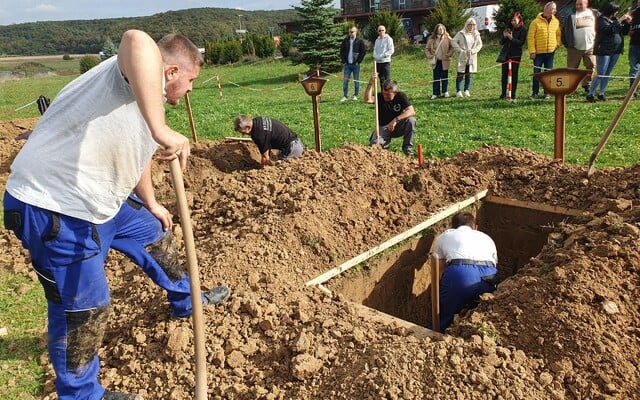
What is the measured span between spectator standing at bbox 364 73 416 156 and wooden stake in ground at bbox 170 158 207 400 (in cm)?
555

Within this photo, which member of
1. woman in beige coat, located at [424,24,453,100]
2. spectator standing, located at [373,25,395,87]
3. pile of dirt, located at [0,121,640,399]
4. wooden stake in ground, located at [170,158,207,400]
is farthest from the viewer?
spectator standing, located at [373,25,395,87]

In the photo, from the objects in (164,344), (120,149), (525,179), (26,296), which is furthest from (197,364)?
(525,179)

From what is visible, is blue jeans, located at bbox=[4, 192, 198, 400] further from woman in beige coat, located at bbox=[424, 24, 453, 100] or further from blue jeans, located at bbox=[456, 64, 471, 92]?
woman in beige coat, located at bbox=[424, 24, 453, 100]

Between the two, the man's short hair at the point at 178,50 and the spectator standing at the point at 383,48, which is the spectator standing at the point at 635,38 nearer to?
the spectator standing at the point at 383,48

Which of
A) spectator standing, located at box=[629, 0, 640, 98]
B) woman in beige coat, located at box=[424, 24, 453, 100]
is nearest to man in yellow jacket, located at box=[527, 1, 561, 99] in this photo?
spectator standing, located at box=[629, 0, 640, 98]

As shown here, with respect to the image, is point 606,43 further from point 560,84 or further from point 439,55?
point 560,84

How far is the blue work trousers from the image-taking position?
3.82 meters

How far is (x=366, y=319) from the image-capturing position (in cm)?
357

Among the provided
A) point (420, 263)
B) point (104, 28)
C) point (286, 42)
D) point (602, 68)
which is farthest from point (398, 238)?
point (104, 28)

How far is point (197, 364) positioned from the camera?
270cm

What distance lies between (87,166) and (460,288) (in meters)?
2.69

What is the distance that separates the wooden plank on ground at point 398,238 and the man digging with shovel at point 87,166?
1857 mm

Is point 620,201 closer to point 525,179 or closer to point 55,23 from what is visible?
point 525,179

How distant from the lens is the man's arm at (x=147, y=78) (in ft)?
7.22
